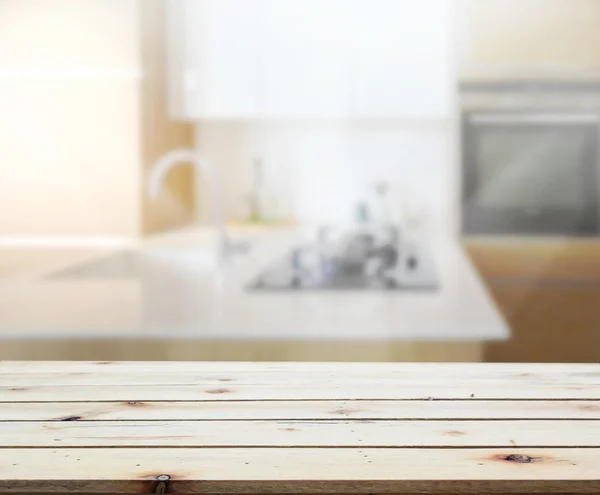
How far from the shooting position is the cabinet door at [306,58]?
2846 millimetres

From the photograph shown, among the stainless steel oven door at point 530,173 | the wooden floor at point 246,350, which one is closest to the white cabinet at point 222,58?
the stainless steel oven door at point 530,173

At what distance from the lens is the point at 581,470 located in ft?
1.91

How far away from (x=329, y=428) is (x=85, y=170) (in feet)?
7.25

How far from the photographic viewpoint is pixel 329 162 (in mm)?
3102

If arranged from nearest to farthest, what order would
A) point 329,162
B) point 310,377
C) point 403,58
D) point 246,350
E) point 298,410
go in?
point 298,410 < point 310,377 < point 246,350 < point 403,58 < point 329,162

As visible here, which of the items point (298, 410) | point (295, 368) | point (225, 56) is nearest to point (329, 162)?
point (225, 56)

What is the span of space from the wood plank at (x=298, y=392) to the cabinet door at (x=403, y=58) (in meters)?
2.14

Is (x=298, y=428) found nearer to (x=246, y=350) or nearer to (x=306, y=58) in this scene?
(x=246, y=350)

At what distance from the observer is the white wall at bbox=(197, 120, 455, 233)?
3074 millimetres

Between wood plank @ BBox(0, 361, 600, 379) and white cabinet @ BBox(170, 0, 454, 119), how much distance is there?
204 centimetres

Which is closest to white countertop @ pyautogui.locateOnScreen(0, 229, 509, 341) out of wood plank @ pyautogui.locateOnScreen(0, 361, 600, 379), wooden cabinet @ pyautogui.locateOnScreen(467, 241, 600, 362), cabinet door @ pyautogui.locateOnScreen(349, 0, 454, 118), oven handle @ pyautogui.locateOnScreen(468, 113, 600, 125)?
wood plank @ pyautogui.locateOnScreen(0, 361, 600, 379)

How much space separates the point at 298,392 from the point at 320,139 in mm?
2389

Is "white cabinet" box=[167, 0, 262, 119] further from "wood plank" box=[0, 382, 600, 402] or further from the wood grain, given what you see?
the wood grain

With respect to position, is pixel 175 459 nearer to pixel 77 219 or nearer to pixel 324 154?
pixel 77 219
